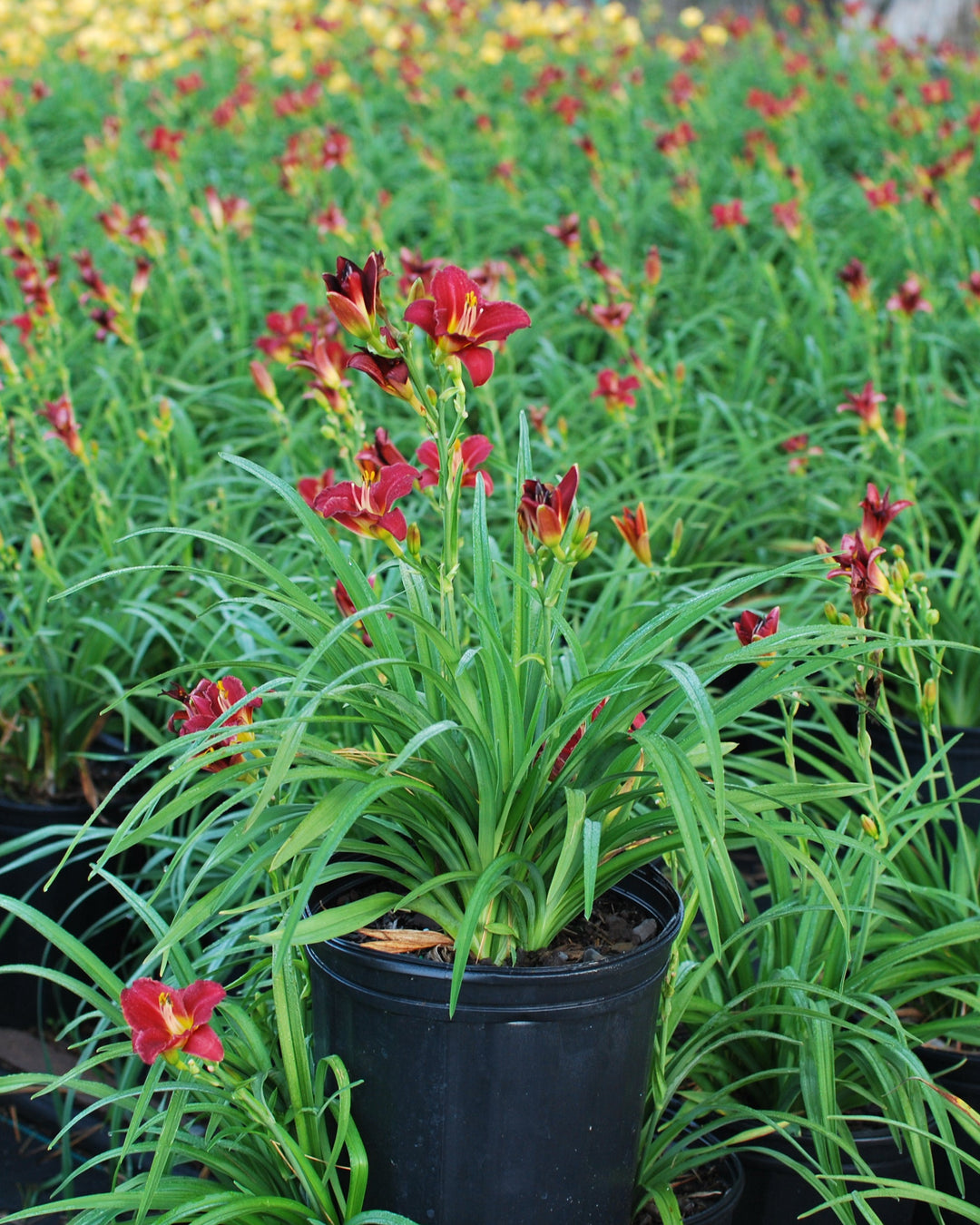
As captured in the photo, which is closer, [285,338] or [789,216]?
[285,338]

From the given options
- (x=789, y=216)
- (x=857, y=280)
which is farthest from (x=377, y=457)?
(x=789, y=216)

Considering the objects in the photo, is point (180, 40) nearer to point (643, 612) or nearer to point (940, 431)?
point (940, 431)

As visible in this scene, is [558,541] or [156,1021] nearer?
[156,1021]

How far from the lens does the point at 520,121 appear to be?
6598mm

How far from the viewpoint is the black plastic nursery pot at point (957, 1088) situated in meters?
1.67

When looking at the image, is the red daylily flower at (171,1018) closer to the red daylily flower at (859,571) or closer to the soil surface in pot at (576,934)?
the soil surface in pot at (576,934)

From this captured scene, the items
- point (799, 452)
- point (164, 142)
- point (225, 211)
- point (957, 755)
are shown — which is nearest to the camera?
point (957, 755)

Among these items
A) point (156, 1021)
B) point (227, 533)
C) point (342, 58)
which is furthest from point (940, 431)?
point (342, 58)

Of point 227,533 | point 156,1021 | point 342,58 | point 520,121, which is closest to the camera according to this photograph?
point 156,1021

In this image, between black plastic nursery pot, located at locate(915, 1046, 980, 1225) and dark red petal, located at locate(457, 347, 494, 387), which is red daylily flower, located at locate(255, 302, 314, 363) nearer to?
dark red petal, located at locate(457, 347, 494, 387)

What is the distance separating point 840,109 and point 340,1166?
6701 mm

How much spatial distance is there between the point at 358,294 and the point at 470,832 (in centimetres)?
59

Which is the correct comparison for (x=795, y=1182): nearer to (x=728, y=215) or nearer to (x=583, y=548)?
(x=583, y=548)

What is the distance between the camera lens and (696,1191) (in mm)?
1550
